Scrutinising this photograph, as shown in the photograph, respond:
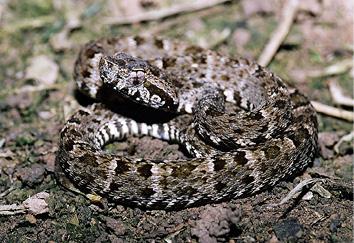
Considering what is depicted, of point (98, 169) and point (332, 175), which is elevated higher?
point (98, 169)

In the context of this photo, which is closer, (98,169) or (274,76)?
(98,169)

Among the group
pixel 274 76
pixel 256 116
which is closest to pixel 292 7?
pixel 274 76

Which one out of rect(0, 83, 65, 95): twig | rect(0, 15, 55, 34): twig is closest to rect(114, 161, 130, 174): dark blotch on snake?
rect(0, 83, 65, 95): twig

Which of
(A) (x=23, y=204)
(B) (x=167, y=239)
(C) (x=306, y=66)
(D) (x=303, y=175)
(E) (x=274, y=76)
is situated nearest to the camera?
(B) (x=167, y=239)

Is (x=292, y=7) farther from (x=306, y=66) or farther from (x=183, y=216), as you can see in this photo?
(x=183, y=216)

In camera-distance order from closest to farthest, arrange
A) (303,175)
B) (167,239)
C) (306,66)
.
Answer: (167,239), (303,175), (306,66)

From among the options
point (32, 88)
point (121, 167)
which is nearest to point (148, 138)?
point (121, 167)

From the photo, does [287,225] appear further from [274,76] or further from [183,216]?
[274,76]

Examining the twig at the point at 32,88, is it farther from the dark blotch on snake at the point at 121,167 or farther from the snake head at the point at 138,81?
the dark blotch on snake at the point at 121,167
